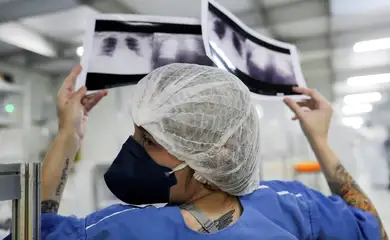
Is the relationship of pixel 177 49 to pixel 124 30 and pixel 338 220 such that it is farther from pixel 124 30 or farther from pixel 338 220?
pixel 338 220

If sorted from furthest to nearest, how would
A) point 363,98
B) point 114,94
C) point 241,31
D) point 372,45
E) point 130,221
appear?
point 363,98 < point 372,45 < point 114,94 < point 241,31 < point 130,221

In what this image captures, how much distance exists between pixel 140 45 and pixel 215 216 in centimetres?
54

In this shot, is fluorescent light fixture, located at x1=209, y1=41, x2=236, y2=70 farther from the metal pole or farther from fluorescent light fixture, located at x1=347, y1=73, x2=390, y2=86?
fluorescent light fixture, located at x1=347, y1=73, x2=390, y2=86

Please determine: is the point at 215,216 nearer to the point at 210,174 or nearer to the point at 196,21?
the point at 210,174

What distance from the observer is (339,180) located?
3.74 ft

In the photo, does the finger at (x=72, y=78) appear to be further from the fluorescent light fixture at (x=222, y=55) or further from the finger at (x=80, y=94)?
the fluorescent light fixture at (x=222, y=55)

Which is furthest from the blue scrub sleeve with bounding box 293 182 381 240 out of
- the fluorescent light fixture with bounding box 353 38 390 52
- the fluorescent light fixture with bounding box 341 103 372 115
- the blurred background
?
the fluorescent light fixture with bounding box 341 103 372 115

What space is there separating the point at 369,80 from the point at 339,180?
439 centimetres

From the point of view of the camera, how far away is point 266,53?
4.12ft

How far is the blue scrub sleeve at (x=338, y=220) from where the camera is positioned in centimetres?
94

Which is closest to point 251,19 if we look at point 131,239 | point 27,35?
point 27,35

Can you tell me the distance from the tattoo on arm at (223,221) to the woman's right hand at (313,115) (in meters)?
0.47

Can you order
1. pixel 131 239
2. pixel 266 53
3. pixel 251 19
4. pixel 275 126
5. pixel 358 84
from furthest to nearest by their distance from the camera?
pixel 358 84 < pixel 251 19 < pixel 275 126 < pixel 266 53 < pixel 131 239

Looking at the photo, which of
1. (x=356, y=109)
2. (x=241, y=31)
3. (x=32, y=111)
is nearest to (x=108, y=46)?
(x=241, y=31)
